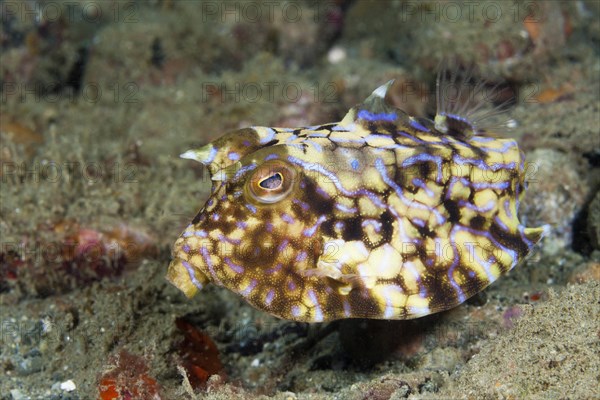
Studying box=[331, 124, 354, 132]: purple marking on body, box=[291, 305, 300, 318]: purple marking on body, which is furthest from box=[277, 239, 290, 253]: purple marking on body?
box=[331, 124, 354, 132]: purple marking on body

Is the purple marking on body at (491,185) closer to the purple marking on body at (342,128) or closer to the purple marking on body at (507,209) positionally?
the purple marking on body at (507,209)

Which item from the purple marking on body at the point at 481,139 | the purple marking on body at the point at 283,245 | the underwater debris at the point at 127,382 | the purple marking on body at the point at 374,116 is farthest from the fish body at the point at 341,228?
the underwater debris at the point at 127,382

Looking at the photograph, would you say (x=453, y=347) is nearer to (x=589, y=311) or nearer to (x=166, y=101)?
(x=589, y=311)

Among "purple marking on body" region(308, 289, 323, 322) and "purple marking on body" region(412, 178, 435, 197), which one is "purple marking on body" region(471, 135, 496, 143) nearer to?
"purple marking on body" region(412, 178, 435, 197)

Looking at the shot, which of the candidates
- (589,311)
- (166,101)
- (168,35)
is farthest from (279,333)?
(168,35)

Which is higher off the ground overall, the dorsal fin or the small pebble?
the dorsal fin

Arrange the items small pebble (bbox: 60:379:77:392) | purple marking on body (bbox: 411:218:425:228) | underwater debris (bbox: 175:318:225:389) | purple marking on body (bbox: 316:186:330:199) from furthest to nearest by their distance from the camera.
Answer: small pebble (bbox: 60:379:77:392) < underwater debris (bbox: 175:318:225:389) < purple marking on body (bbox: 411:218:425:228) < purple marking on body (bbox: 316:186:330:199)

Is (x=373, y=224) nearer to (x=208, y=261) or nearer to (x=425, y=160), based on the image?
(x=425, y=160)
